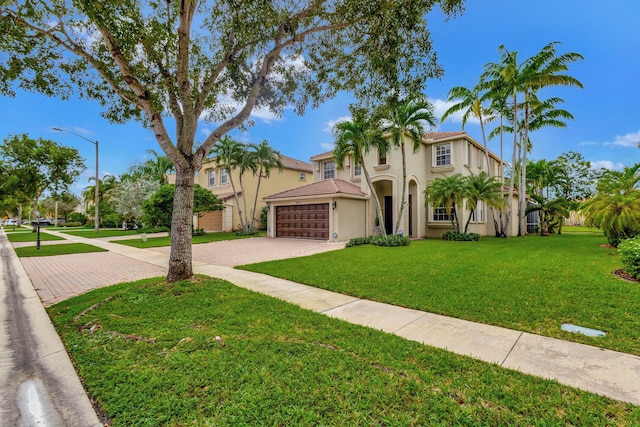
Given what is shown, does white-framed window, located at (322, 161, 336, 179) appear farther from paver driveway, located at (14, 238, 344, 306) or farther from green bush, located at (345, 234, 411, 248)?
paver driveway, located at (14, 238, 344, 306)

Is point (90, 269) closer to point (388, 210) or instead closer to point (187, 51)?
point (187, 51)

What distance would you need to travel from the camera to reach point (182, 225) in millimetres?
6918

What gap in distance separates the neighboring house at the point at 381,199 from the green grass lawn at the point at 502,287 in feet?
25.2

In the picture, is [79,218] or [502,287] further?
[79,218]

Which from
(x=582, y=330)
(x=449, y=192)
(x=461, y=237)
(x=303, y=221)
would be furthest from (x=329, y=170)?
(x=582, y=330)

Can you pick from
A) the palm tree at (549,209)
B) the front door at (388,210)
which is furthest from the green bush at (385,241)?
the palm tree at (549,209)

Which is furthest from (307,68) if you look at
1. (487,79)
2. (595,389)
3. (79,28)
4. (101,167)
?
(101,167)

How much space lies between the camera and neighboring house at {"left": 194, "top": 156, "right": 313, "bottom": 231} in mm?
28297

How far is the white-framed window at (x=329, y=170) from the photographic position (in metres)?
23.3

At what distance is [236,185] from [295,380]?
2698cm

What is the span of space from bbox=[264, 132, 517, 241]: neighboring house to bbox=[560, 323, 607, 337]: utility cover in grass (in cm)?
1379

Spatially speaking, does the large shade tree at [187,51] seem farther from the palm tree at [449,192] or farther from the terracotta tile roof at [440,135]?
the terracotta tile roof at [440,135]

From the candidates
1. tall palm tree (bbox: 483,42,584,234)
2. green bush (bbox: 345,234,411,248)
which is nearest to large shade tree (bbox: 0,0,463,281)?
green bush (bbox: 345,234,411,248)

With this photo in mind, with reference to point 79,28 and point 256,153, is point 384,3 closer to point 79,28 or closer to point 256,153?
point 79,28
